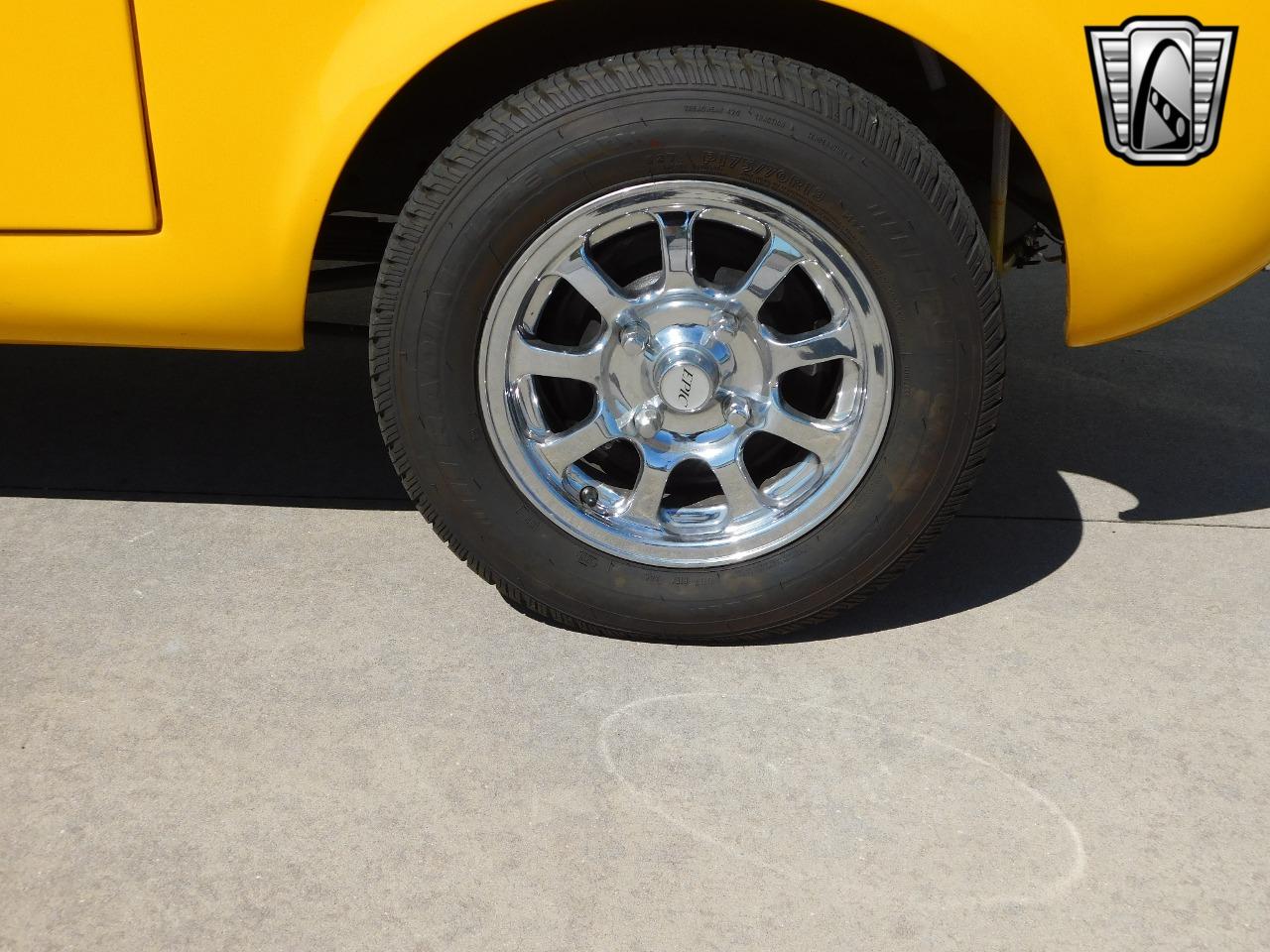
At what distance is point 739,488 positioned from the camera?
2543 mm

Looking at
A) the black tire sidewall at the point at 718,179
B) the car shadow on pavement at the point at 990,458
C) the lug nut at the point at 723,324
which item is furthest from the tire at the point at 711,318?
the car shadow on pavement at the point at 990,458

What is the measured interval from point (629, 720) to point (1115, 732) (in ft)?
2.72

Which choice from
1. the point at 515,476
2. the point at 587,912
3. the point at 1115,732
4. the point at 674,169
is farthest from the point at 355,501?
the point at 1115,732

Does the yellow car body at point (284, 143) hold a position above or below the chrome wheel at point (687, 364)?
above

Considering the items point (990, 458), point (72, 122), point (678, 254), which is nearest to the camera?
point (72, 122)

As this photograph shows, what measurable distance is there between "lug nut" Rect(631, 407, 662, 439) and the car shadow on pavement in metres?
0.52

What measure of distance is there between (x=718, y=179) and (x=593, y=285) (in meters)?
0.30

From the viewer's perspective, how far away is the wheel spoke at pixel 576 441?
252 centimetres

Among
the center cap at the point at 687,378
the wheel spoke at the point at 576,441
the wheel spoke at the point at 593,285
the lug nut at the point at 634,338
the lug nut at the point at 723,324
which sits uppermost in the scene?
the wheel spoke at the point at 593,285

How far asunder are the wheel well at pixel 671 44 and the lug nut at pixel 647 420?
2.32ft

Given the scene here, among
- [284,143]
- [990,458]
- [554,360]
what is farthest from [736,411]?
[990,458]

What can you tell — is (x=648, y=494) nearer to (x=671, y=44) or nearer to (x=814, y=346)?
(x=814, y=346)

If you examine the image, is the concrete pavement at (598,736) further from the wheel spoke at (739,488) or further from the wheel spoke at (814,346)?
the wheel spoke at (814,346)

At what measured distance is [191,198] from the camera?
2.29 m
